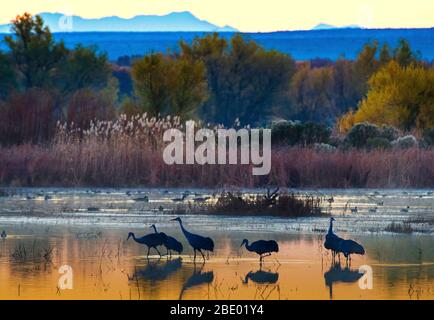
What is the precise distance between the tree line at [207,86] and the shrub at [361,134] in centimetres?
677

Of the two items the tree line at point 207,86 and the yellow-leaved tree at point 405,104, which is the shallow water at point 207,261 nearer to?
the tree line at point 207,86

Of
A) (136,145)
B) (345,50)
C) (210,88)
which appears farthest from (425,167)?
(345,50)

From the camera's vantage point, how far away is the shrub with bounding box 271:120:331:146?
34250 millimetres

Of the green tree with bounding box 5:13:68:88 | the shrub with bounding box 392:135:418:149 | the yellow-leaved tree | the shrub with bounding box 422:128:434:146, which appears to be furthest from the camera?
the green tree with bounding box 5:13:68:88

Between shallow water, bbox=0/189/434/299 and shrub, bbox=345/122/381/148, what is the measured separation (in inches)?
395

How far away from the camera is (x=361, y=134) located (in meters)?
34.8

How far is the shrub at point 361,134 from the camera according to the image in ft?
113

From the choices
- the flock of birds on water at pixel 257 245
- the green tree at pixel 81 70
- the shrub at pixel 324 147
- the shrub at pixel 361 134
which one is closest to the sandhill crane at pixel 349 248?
the flock of birds on water at pixel 257 245

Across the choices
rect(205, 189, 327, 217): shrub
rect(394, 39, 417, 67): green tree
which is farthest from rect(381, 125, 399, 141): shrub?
rect(394, 39, 417, 67): green tree

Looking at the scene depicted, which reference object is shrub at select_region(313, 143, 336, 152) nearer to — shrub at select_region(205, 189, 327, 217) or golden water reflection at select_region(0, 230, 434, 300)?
shrub at select_region(205, 189, 327, 217)

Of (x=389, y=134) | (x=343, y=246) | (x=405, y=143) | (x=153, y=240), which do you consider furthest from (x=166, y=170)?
(x=343, y=246)

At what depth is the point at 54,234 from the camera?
61.5 ft
